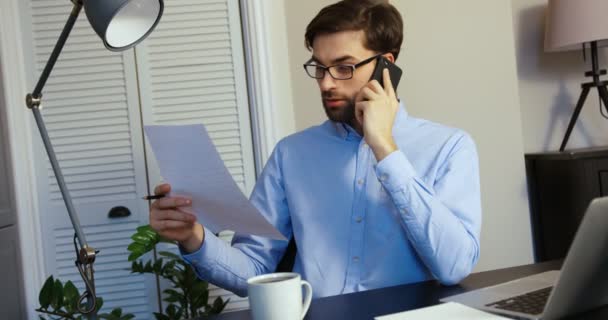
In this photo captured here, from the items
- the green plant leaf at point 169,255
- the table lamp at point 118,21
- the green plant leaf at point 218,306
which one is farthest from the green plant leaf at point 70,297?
the table lamp at point 118,21

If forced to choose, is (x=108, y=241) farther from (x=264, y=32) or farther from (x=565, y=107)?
(x=565, y=107)

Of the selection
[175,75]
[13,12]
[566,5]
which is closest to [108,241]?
[175,75]

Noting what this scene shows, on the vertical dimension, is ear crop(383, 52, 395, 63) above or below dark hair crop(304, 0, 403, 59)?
below

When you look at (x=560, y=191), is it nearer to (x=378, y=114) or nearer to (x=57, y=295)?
(x=378, y=114)

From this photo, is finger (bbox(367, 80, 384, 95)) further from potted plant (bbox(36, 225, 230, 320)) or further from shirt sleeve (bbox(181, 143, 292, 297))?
potted plant (bbox(36, 225, 230, 320))

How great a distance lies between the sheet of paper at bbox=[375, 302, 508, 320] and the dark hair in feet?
2.44

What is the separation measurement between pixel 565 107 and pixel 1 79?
2368 mm

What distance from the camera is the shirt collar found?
4.57ft

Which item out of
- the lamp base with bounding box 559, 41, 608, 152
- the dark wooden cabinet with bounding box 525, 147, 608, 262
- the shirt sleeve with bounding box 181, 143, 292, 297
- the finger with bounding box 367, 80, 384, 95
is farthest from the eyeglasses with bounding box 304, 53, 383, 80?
the lamp base with bounding box 559, 41, 608, 152

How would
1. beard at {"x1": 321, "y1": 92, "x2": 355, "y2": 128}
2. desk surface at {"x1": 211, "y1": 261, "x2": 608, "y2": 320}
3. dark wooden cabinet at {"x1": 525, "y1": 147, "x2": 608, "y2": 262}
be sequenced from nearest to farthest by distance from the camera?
desk surface at {"x1": 211, "y1": 261, "x2": 608, "y2": 320}
beard at {"x1": 321, "y1": 92, "x2": 355, "y2": 128}
dark wooden cabinet at {"x1": 525, "y1": 147, "x2": 608, "y2": 262}

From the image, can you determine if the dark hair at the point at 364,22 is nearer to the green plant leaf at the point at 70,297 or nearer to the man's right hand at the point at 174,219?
the man's right hand at the point at 174,219

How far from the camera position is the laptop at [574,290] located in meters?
0.71

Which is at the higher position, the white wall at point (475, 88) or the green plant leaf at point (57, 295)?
the white wall at point (475, 88)

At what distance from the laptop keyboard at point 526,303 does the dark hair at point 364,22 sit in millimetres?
735
